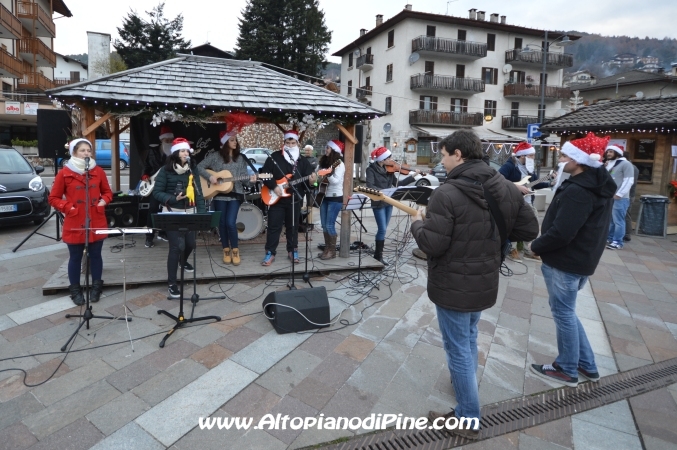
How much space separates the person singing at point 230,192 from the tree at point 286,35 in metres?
27.3

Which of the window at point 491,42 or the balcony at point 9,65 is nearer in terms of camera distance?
the balcony at point 9,65

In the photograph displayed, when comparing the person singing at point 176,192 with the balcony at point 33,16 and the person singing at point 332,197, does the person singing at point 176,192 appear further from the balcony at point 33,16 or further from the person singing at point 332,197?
the balcony at point 33,16

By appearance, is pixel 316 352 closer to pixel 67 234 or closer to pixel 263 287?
pixel 263 287

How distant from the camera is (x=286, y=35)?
32.4 m

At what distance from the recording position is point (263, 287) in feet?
18.4

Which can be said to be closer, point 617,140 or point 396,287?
point 396,287

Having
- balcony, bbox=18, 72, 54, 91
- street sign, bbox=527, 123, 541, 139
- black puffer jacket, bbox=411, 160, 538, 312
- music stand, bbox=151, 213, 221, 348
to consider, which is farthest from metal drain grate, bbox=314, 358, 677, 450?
balcony, bbox=18, 72, 54, 91

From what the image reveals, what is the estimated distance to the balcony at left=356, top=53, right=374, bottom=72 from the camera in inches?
1497

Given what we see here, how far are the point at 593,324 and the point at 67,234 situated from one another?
590cm

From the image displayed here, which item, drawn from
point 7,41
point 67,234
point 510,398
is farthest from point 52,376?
point 7,41

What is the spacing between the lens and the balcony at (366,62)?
38031mm

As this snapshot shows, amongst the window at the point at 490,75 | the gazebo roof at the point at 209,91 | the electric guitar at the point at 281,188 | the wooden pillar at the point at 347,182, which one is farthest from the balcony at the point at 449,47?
the electric guitar at the point at 281,188

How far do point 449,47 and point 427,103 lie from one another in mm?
4504

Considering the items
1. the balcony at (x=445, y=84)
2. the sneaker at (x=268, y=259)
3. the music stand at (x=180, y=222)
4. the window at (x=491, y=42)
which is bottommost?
the sneaker at (x=268, y=259)
